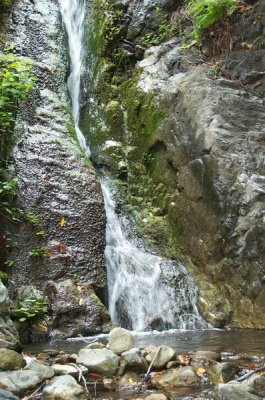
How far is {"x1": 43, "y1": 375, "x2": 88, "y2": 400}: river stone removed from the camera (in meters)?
3.61

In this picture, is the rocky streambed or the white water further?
the white water

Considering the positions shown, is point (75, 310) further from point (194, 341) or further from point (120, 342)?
point (120, 342)

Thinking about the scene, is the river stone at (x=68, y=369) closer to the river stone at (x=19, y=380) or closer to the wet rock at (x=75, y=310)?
the river stone at (x=19, y=380)

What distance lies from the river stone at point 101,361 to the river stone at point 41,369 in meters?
0.39

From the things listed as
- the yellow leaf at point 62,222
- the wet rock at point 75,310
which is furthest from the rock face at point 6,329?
the yellow leaf at point 62,222

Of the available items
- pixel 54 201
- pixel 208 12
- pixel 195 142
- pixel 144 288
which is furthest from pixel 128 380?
pixel 208 12

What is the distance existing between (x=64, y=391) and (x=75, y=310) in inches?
118

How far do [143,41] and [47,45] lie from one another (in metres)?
2.41

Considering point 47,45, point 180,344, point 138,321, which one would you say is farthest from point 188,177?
point 47,45

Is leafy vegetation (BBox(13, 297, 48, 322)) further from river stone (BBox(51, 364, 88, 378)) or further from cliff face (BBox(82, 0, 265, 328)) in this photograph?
cliff face (BBox(82, 0, 265, 328))

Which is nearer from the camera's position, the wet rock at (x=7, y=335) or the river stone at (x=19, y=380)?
the river stone at (x=19, y=380)

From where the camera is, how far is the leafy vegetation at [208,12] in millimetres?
9344

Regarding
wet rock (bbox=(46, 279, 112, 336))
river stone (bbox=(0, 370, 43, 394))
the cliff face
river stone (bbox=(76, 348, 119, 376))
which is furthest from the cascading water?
river stone (bbox=(0, 370, 43, 394))

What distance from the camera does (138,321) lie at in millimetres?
7164
